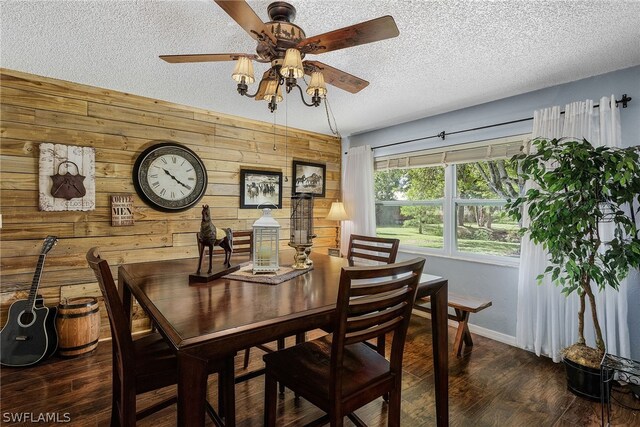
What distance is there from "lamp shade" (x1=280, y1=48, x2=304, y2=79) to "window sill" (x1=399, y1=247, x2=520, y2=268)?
2.72 m

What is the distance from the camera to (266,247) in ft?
5.27

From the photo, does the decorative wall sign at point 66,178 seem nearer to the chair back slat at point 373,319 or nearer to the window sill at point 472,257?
the chair back slat at point 373,319

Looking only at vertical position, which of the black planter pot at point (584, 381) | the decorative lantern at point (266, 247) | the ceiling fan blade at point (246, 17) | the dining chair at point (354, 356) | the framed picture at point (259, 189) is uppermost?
the ceiling fan blade at point (246, 17)

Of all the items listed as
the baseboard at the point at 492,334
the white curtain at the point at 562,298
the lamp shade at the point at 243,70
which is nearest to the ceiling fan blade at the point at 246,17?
the lamp shade at the point at 243,70

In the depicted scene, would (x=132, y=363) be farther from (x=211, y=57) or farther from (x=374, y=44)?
(x=374, y=44)

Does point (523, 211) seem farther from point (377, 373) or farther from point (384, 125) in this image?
point (377, 373)

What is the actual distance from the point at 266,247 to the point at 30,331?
2320 millimetres

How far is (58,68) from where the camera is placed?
95.0 inches

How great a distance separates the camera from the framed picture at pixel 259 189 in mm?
3713

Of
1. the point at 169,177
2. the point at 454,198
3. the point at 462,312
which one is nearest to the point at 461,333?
the point at 462,312

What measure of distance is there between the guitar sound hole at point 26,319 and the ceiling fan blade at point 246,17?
9.16ft

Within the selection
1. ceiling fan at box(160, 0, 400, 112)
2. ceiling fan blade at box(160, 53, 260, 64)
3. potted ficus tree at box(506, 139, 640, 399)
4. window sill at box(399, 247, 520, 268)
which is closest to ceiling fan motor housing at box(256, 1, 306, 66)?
ceiling fan at box(160, 0, 400, 112)

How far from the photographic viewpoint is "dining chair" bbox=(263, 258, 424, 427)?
1107mm

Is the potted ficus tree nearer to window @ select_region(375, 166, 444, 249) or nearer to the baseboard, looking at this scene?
the baseboard
